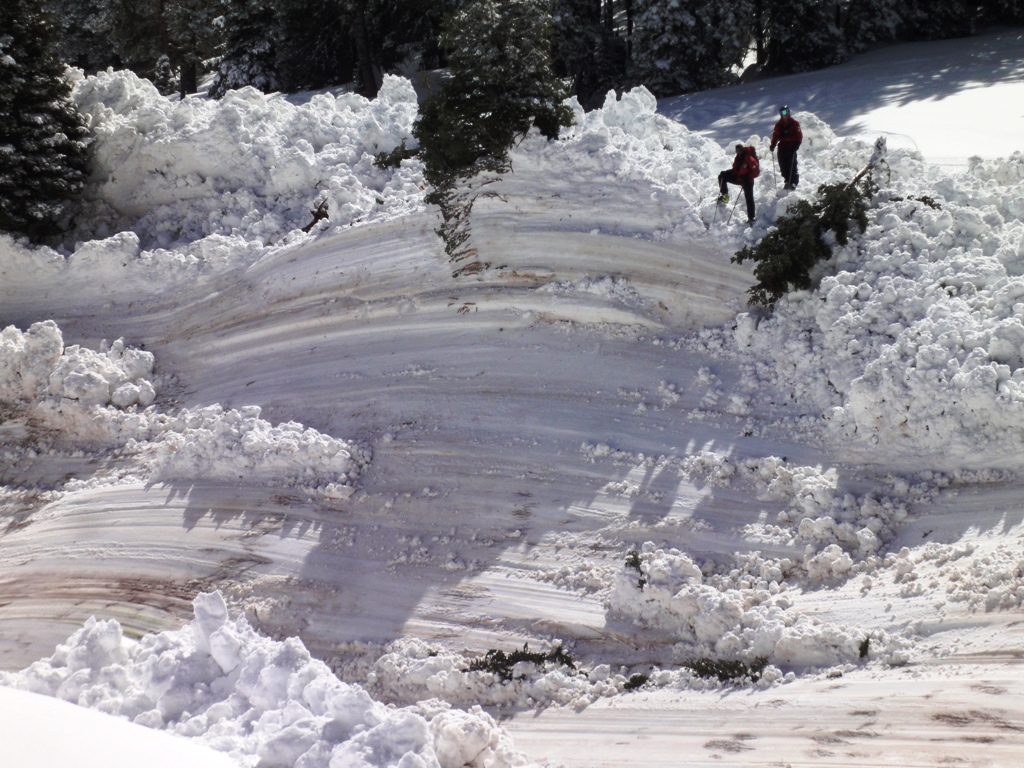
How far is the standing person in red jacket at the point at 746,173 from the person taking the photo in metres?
11.4

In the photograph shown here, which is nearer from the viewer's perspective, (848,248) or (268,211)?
(848,248)

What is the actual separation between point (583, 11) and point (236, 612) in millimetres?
20212

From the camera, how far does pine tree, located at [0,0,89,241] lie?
15109mm

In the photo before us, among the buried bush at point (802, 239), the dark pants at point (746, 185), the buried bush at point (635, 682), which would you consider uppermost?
the dark pants at point (746, 185)

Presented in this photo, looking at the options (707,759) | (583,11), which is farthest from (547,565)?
(583,11)

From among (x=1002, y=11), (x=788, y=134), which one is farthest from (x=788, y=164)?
(x=1002, y=11)

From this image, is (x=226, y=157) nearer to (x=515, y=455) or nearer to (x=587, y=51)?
(x=515, y=455)

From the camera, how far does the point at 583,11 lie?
2512 cm

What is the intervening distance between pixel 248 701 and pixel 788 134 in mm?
9276

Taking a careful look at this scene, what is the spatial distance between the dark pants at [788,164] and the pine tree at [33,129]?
11.8 meters

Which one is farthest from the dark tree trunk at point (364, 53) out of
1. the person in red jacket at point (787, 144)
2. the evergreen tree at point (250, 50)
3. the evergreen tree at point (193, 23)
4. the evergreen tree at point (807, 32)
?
the person in red jacket at point (787, 144)

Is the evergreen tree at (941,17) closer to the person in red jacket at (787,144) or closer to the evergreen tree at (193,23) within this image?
the person in red jacket at (787,144)

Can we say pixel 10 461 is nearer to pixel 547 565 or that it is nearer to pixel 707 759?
pixel 547 565

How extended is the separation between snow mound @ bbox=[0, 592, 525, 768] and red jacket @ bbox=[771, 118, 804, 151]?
8.15 meters
